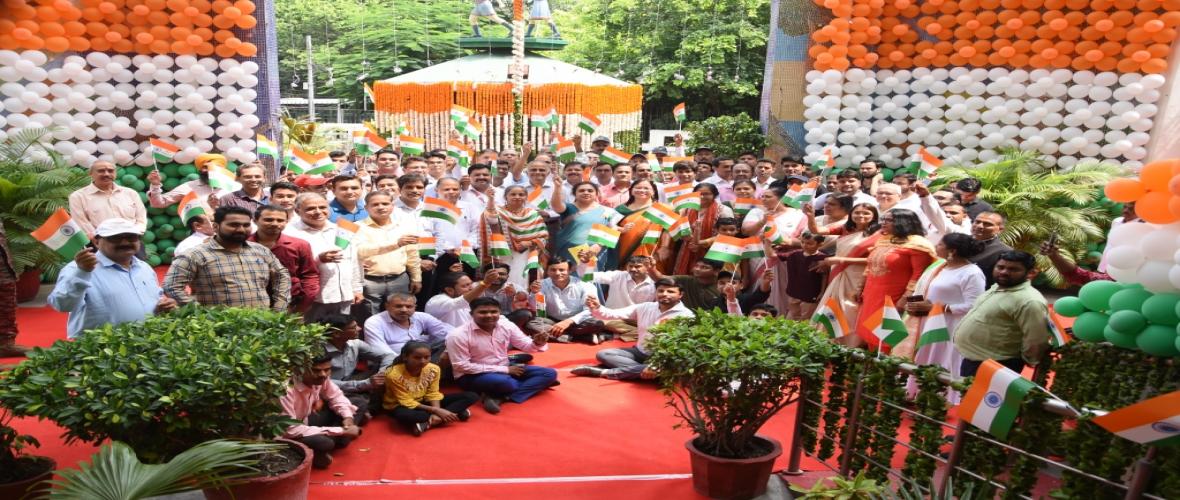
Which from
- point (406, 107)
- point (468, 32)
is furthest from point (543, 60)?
point (468, 32)

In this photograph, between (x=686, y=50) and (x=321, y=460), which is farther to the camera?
(x=686, y=50)

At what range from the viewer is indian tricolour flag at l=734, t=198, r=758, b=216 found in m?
6.74

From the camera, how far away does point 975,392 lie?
3.00m

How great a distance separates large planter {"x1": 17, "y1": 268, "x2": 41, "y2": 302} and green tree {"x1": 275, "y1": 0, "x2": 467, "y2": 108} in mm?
13433

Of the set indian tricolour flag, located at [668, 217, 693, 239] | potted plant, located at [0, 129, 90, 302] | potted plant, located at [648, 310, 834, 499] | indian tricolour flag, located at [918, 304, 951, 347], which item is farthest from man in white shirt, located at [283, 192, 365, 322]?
potted plant, located at [0, 129, 90, 302]

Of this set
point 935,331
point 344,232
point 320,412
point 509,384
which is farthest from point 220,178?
point 935,331

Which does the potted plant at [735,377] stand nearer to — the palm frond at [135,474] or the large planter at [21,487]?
the palm frond at [135,474]

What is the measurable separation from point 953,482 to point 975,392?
450mm

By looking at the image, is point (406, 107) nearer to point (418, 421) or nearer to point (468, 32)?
point (418, 421)

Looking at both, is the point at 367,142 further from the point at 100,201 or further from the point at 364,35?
the point at 364,35

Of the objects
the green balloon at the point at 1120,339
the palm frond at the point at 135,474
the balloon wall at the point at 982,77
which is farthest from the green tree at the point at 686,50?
the palm frond at the point at 135,474

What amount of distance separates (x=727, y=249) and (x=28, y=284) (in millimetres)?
6180

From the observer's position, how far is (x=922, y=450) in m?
3.30

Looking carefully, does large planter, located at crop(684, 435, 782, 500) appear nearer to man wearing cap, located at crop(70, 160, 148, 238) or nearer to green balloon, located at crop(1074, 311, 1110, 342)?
green balloon, located at crop(1074, 311, 1110, 342)
